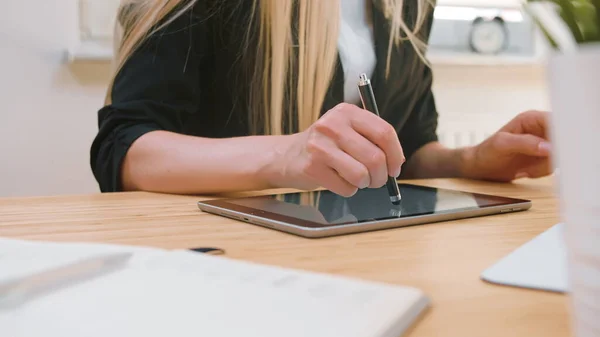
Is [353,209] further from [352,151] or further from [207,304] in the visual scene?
[207,304]

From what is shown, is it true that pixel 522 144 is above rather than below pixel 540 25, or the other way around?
below

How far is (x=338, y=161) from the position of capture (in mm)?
503

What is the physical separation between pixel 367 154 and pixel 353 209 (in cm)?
5

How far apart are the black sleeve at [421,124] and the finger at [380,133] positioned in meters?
0.62

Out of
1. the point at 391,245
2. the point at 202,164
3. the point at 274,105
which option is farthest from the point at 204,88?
the point at 391,245

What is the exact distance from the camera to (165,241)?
0.40 m

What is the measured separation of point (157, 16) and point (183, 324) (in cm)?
71

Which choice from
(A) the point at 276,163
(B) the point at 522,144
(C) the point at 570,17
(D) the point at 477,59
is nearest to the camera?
(C) the point at 570,17

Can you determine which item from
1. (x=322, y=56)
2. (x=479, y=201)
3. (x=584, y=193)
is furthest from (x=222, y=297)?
(x=322, y=56)

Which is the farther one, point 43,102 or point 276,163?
point 43,102

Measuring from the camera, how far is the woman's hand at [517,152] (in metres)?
0.79

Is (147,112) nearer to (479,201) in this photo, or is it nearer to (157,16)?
(157,16)

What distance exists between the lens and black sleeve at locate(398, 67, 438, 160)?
1.12m

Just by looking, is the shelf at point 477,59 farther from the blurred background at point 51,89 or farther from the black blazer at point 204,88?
the black blazer at point 204,88
